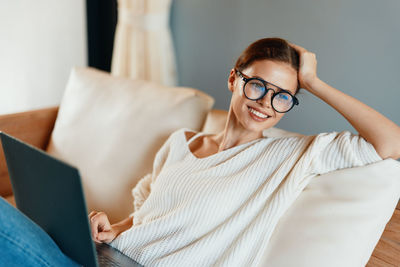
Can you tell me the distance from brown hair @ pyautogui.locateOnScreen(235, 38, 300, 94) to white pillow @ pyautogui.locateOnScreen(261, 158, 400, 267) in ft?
0.97

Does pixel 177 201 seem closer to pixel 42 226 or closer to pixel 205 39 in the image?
pixel 42 226

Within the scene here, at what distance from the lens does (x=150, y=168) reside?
1528 mm

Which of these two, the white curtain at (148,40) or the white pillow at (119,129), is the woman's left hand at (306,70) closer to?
the white pillow at (119,129)

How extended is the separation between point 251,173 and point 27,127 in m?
1.15

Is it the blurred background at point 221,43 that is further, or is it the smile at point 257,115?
the blurred background at point 221,43

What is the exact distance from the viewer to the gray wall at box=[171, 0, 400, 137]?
155 centimetres

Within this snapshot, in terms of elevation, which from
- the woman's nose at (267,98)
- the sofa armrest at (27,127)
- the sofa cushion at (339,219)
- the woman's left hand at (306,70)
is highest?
the woman's left hand at (306,70)

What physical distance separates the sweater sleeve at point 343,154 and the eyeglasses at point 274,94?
118 millimetres

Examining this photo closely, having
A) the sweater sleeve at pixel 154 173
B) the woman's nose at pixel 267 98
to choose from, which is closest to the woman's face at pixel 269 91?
the woman's nose at pixel 267 98

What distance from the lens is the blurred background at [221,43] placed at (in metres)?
1.58

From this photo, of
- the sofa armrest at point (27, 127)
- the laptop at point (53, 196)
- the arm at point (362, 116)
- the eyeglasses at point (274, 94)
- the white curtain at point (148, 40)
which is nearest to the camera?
the laptop at point (53, 196)

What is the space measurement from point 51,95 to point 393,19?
2.21 metres

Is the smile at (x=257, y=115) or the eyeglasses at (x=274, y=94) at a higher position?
the eyeglasses at (x=274, y=94)

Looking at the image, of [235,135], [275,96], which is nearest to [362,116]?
[275,96]
